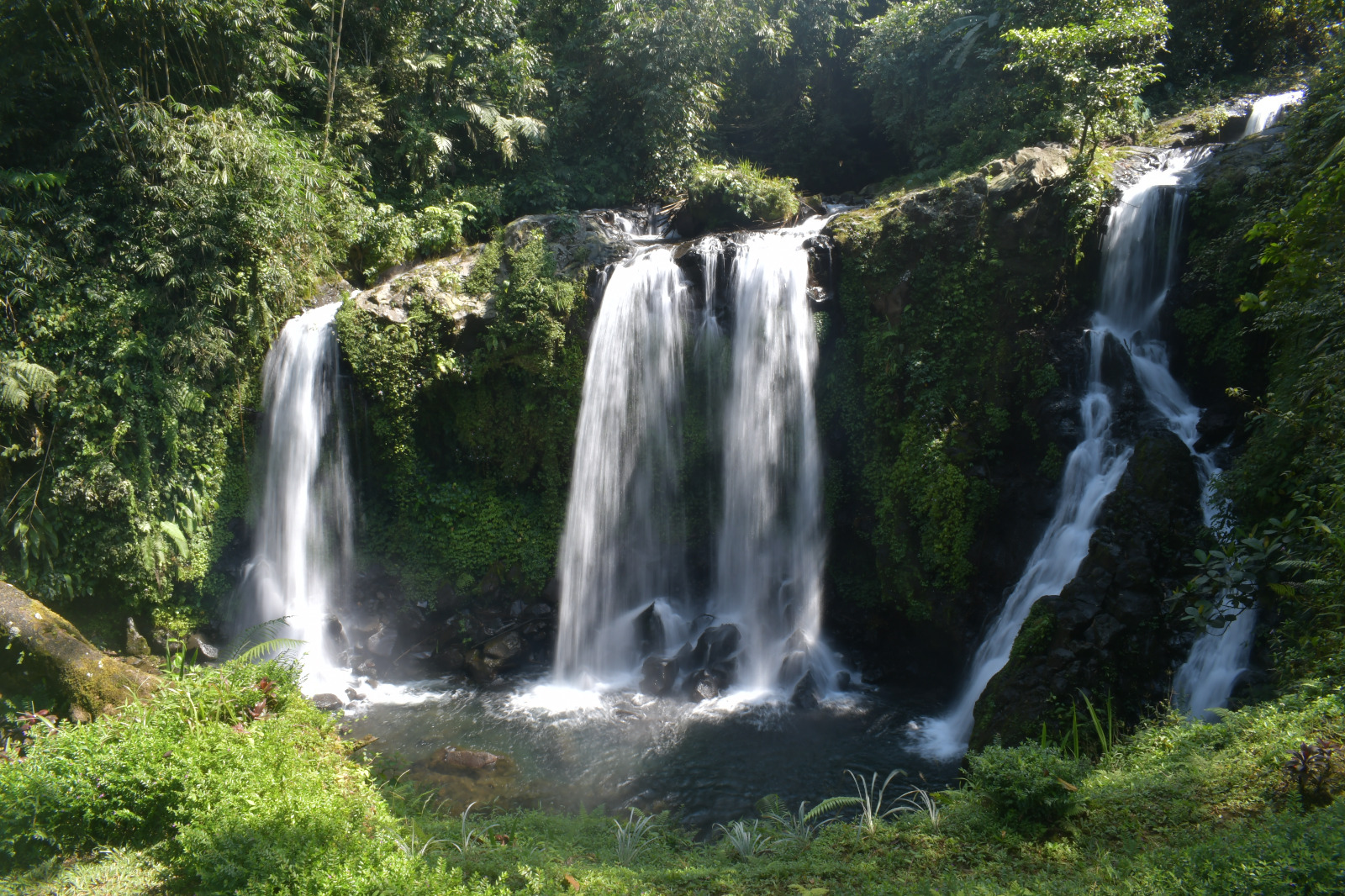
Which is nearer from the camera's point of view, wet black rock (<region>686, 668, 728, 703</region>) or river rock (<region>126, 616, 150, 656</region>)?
wet black rock (<region>686, 668, 728, 703</region>)

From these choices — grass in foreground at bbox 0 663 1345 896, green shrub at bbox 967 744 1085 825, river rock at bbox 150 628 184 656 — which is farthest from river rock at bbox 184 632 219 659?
green shrub at bbox 967 744 1085 825

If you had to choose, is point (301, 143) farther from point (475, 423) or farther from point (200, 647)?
point (200, 647)

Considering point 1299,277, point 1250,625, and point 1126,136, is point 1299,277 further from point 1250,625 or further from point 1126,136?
point 1126,136

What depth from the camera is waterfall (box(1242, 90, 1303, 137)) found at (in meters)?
11.1

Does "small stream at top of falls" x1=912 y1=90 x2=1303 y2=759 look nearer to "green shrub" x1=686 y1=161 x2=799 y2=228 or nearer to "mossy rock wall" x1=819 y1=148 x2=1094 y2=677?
"mossy rock wall" x1=819 y1=148 x2=1094 y2=677

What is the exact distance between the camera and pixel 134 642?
34.5 feet

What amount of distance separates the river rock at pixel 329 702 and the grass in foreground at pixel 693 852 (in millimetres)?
4485

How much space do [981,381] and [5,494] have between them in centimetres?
1367

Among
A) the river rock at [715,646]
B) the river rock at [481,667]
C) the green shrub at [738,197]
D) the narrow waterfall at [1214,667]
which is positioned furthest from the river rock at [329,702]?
the green shrub at [738,197]

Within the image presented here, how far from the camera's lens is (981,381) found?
32.2 feet

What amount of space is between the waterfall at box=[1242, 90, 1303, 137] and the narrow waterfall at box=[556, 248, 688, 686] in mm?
9643

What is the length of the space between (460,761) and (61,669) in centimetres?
414

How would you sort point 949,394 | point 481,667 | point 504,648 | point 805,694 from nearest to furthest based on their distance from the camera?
point 805,694 → point 949,394 → point 481,667 → point 504,648

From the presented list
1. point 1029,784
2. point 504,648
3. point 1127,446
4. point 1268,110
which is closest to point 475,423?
point 504,648
